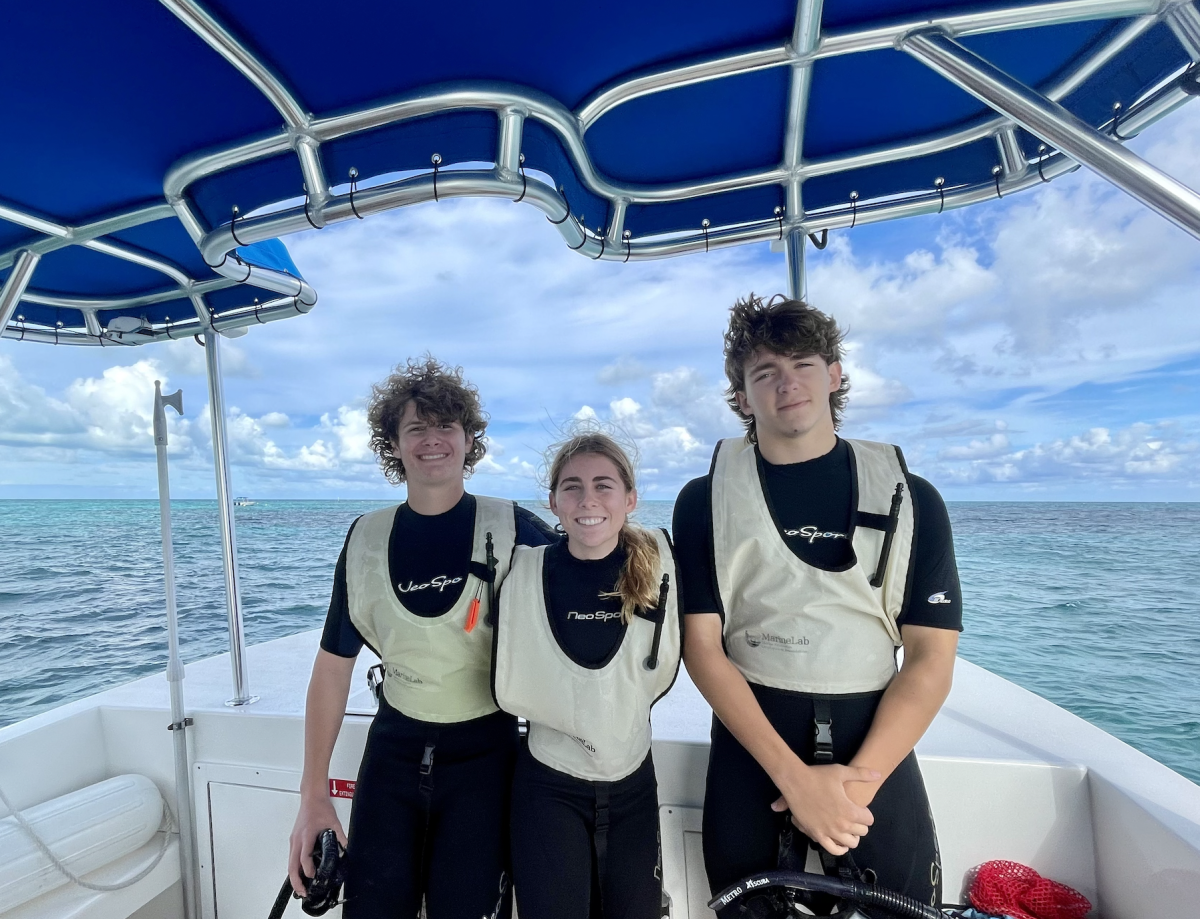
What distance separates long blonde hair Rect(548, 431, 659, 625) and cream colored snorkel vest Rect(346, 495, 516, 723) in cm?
31

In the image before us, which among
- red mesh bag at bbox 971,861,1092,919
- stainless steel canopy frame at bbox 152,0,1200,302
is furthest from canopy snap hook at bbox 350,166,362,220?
red mesh bag at bbox 971,861,1092,919

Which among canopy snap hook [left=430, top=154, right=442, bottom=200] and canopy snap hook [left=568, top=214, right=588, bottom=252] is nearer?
canopy snap hook [left=430, top=154, right=442, bottom=200]

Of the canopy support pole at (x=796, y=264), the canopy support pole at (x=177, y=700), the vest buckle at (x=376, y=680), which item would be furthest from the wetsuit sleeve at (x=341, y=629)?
the canopy support pole at (x=796, y=264)

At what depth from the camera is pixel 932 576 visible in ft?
4.43

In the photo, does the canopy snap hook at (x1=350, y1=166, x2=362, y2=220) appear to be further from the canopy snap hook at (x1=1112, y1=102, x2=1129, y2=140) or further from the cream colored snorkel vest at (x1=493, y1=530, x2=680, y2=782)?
the canopy snap hook at (x1=1112, y1=102, x2=1129, y2=140)

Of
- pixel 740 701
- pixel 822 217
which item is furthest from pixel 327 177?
pixel 740 701

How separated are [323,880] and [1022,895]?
1.76 metres

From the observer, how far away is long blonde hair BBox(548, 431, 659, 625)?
1.46 metres

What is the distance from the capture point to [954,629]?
4.42 feet

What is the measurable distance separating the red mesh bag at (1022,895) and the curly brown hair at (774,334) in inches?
52.0

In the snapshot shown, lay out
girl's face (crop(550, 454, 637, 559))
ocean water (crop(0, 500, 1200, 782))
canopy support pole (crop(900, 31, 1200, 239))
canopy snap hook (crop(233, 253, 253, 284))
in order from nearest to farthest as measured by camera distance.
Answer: canopy support pole (crop(900, 31, 1200, 239)) → girl's face (crop(550, 454, 637, 559)) → canopy snap hook (crop(233, 253, 253, 284)) → ocean water (crop(0, 500, 1200, 782))

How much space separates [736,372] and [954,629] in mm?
755

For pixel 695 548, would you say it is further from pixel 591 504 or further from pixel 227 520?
pixel 227 520

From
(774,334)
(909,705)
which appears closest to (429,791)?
(909,705)
